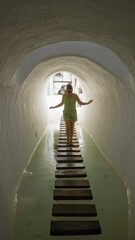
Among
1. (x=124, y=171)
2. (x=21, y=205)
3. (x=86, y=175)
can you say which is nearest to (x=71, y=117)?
(x=86, y=175)

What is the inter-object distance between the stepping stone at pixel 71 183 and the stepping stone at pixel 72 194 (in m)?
0.24

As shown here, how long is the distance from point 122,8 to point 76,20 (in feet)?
2.80

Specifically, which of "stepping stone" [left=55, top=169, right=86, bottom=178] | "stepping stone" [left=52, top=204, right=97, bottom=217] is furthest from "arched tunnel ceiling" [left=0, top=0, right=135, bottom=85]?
"stepping stone" [left=55, top=169, right=86, bottom=178]

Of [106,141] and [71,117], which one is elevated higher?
[71,117]

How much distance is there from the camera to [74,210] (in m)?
4.84

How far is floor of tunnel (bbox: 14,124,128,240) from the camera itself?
13.9 feet

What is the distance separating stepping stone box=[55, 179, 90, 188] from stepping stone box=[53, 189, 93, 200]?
24 centimetres

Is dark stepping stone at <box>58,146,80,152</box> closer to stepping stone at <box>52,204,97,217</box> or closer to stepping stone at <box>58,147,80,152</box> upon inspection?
stepping stone at <box>58,147,80,152</box>

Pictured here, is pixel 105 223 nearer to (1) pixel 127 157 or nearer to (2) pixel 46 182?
(1) pixel 127 157

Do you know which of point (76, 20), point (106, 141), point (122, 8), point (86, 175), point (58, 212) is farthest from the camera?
point (106, 141)

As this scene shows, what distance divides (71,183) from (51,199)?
875 mm

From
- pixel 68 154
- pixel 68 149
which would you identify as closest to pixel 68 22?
pixel 68 154

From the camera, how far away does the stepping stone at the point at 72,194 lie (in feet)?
17.7

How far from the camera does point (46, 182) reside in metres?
6.27
